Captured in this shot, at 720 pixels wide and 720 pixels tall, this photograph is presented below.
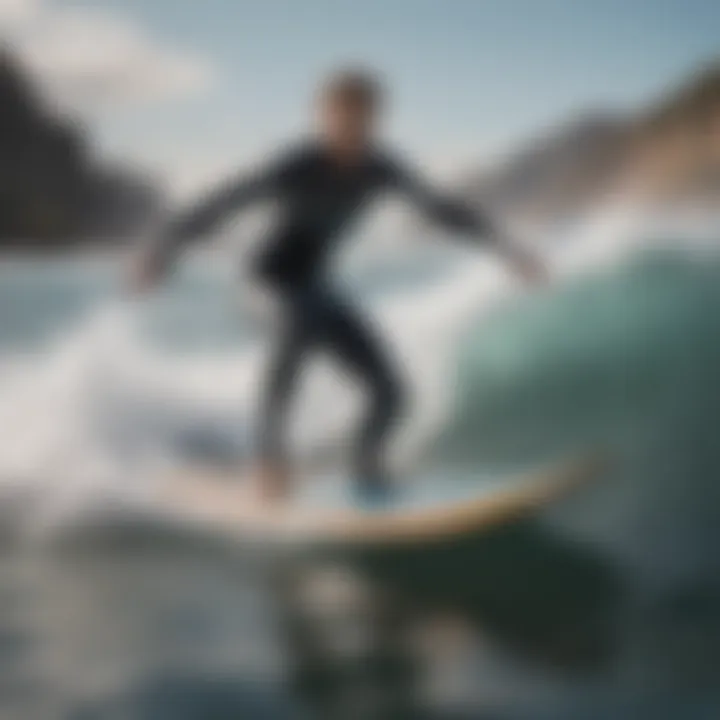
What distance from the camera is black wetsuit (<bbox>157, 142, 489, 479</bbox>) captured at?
1275 millimetres

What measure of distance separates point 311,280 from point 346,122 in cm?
16

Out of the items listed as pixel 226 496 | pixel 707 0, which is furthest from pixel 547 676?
pixel 707 0

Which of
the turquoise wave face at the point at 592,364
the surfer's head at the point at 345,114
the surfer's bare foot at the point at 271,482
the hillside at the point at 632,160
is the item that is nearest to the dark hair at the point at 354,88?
the surfer's head at the point at 345,114

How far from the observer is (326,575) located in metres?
1.27

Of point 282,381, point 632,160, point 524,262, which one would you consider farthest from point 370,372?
point 632,160

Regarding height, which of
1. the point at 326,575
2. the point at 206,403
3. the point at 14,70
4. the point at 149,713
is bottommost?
the point at 149,713

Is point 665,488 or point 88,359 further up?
point 88,359

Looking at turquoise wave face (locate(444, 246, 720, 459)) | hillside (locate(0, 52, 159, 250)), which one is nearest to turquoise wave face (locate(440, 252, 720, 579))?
turquoise wave face (locate(444, 246, 720, 459))

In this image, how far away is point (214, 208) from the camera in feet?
4.16

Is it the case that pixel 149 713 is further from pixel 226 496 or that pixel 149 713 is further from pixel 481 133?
pixel 481 133

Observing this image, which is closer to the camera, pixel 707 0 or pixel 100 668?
pixel 100 668

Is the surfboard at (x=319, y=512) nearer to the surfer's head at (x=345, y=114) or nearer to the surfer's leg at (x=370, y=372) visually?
the surfer's leg at (x=370, y=372)

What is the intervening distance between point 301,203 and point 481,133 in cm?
21

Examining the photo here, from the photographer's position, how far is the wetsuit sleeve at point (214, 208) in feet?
4.15
